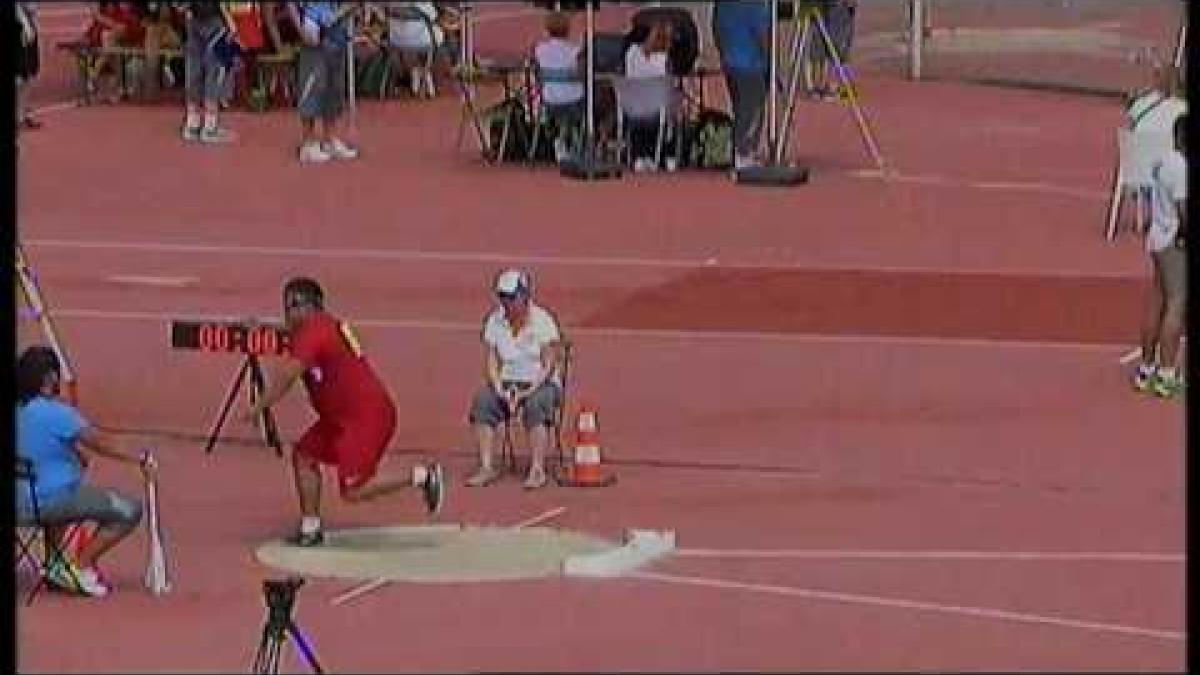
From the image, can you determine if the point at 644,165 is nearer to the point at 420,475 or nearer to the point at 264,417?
the point at 264,417

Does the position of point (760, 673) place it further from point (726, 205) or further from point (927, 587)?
point (726, 205)

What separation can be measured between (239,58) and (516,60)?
8.64 ft

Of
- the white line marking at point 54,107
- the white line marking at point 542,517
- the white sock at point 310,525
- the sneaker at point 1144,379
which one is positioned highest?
the white sock at point 310,525

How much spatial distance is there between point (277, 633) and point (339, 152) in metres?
16.7

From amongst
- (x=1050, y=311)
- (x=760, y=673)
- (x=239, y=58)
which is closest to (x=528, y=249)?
(x=1050, y=311)

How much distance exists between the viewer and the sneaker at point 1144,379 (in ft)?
60.3

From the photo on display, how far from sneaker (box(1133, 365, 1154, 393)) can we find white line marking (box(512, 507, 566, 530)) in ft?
13.2

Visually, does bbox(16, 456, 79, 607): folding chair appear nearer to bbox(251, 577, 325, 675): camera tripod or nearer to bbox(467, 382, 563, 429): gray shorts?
bbox(251, 577, 325, 675): camera tripod

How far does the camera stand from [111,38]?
1259 inches

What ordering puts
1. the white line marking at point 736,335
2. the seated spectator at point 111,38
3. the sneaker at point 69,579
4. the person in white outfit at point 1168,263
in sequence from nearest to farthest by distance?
the sneaker at point 69,579
the person in white outfit at point 1168,263
the white line marking at point 736,335
the seated spectator at point 111,38

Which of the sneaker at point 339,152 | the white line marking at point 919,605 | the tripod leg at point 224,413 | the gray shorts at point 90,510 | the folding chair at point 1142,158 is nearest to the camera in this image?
the white line marking at point 919,605

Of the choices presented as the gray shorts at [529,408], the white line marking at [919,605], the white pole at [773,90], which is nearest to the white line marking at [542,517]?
the gray shorts at [529,408]

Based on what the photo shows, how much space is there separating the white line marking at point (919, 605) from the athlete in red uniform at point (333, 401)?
160 centimetres

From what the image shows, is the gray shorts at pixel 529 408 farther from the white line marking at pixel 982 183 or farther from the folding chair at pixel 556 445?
the white line marking at pixel 982 183
